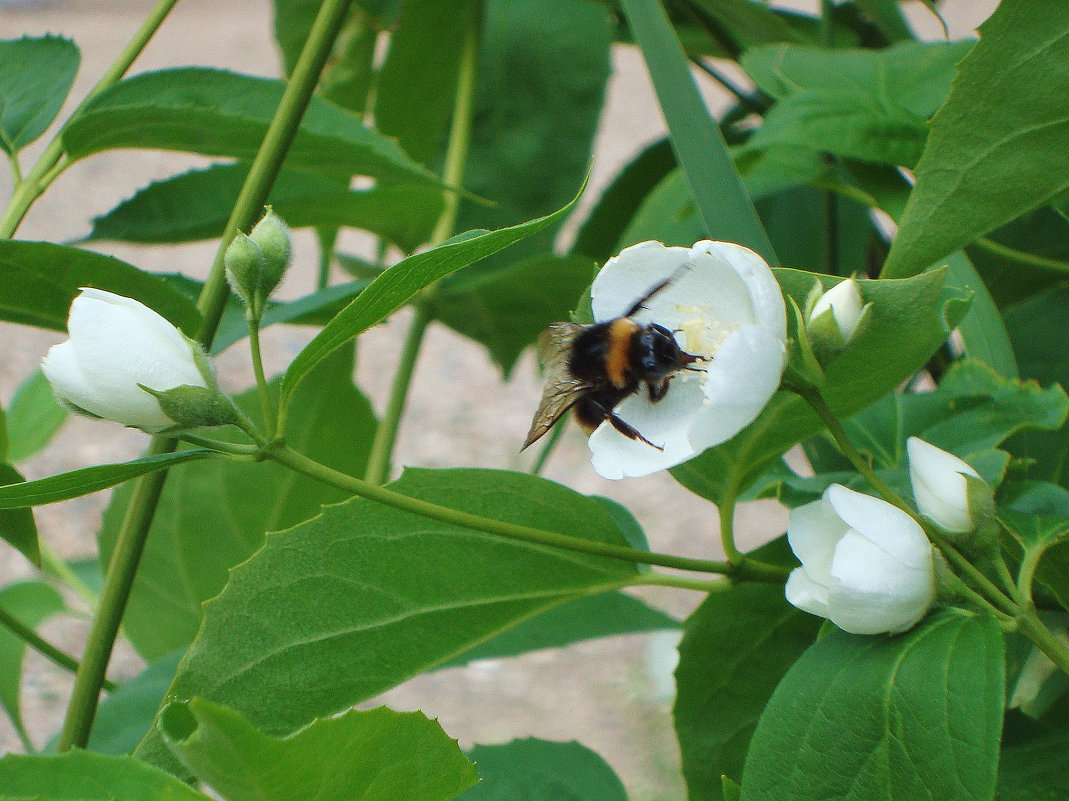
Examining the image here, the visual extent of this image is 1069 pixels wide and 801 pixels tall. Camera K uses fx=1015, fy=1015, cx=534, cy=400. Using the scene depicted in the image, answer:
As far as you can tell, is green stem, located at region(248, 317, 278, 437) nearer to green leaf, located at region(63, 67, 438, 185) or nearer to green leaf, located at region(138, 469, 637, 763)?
green leaf, located at region(138, 469, 637, 763)

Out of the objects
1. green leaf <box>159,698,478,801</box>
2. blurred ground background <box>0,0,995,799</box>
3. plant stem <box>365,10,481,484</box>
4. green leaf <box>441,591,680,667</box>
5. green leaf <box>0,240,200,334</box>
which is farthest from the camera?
blurred ground background <box>0,0,995,799</box>

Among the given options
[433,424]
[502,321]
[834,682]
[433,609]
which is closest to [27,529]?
[433,609]

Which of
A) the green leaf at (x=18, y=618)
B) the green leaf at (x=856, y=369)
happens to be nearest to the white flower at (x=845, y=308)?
the green leaf at (x=856, y=369)

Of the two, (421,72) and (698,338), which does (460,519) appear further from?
(421,72)

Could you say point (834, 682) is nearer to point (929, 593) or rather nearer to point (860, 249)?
point (929, 593)

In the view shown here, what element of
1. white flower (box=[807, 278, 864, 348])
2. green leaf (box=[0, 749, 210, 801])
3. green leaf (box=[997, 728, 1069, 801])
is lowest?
green leaf (box=[997, 728, 1069, 801])

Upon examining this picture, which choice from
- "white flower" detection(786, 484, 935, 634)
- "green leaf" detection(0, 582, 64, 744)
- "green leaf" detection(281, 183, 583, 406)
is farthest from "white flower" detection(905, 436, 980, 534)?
"green leaf" detection(0, 582, 64, 744)

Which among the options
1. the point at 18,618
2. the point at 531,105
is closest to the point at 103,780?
the point at 18,618
